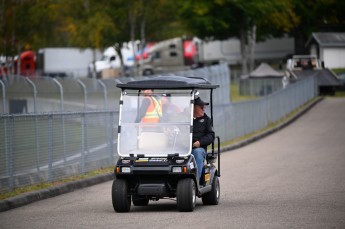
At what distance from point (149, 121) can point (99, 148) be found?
310 inches

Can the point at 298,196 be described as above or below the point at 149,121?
below

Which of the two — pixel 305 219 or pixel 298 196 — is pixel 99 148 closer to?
pixel 298 196

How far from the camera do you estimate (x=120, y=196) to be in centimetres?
1527

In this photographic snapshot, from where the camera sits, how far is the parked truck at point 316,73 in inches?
2391

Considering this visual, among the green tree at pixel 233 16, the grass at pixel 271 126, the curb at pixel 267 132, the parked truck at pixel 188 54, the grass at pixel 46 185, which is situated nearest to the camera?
the grass at pixel 46 185

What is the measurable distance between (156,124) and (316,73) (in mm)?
46056

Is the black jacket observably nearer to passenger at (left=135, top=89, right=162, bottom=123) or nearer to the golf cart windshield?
the golf cart windshield

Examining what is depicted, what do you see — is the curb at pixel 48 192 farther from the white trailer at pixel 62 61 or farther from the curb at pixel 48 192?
the white trailer at pixel 62 61

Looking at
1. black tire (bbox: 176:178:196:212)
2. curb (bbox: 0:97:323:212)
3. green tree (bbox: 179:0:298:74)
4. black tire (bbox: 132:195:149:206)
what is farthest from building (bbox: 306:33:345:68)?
black tire (bbox: 176:178:196:212)

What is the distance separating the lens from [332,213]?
48.5 ft

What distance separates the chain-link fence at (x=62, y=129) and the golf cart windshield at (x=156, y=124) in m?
2.78

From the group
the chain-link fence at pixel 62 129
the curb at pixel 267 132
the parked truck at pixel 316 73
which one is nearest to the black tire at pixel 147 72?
the parked truck at pixel 316 73

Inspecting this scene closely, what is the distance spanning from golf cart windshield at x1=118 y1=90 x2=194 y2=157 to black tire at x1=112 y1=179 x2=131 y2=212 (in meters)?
0.55

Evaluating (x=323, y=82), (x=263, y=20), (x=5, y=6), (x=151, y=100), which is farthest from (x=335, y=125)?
(x=263, y=20)
